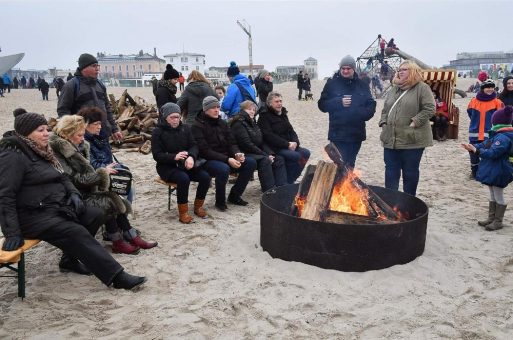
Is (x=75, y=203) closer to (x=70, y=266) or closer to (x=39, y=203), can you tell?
(x=39, y=203)

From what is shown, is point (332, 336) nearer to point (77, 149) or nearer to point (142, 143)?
point (77, 149)

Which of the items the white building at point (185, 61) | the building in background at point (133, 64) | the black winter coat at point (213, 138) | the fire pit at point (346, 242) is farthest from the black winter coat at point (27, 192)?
the building in background at point (133, 64)

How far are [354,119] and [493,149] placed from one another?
198 centimetres

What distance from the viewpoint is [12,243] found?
354cm

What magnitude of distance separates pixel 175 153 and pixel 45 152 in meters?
2.17

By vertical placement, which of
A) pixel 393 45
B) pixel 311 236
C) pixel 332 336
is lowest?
pixel 332 336

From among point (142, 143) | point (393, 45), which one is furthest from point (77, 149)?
point (393, 45)

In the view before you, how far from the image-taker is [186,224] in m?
5.86

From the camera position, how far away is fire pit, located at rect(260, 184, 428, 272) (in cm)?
412

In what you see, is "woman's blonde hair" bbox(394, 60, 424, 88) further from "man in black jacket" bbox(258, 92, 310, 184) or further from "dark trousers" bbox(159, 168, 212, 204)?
"dark trousers" bbox(159, 168, 212, 204)

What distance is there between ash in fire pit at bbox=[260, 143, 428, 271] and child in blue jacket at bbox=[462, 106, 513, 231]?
1.12 m

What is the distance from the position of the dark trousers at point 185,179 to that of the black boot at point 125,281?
6.28 ft

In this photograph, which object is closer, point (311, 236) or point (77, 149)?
point (311, 236)

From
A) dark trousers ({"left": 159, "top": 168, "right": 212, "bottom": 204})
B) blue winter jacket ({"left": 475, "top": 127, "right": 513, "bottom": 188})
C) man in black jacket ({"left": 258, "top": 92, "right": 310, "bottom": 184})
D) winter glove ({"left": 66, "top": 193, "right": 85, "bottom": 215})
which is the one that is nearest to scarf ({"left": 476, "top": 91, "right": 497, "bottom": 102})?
blue winter jacket ({"left": 475, "top": 127, "right": 513, "bottom": 188})
